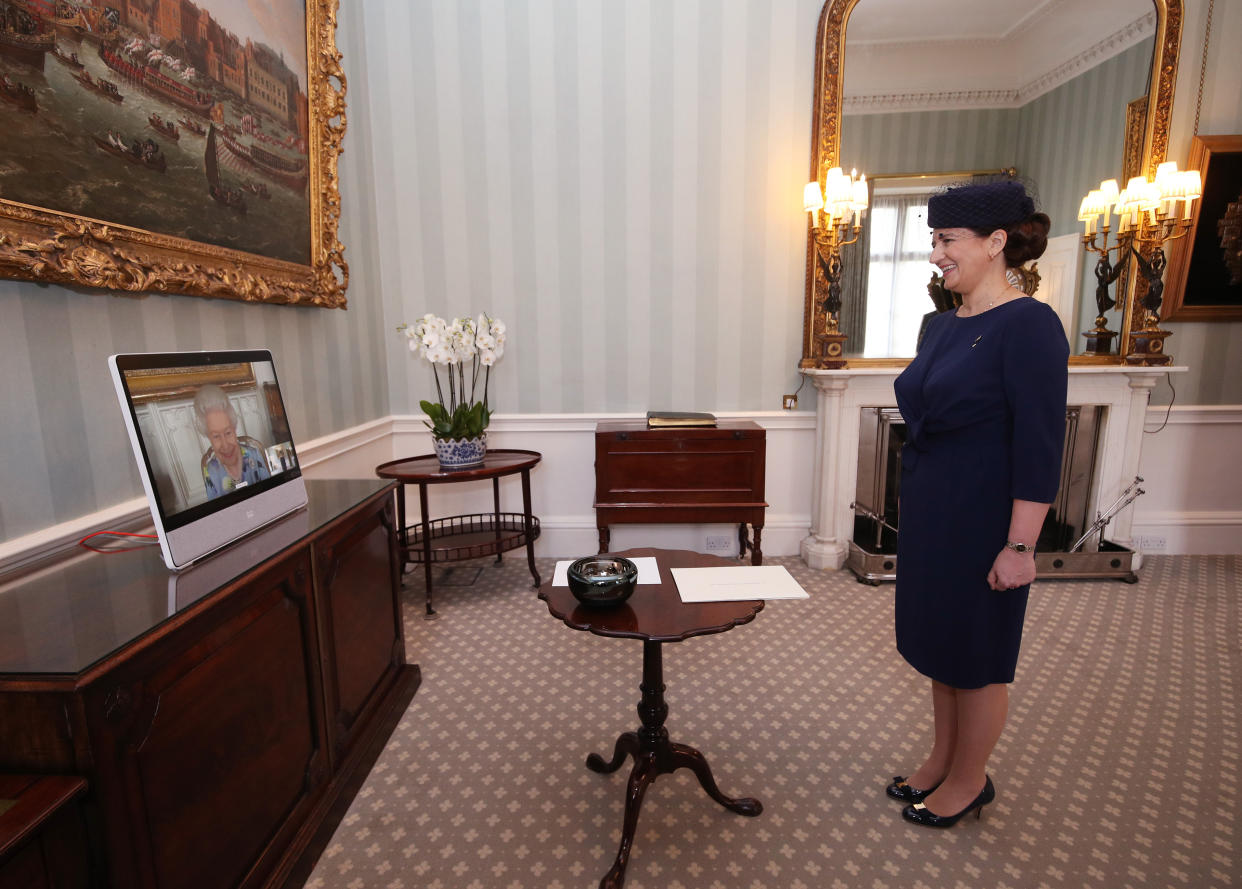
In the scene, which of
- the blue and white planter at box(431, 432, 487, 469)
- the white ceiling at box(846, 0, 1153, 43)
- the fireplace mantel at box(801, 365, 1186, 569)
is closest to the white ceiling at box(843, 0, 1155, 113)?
the white ceiling at box(846, 0, 1153, 43)

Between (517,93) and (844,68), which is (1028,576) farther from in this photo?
(517,93)

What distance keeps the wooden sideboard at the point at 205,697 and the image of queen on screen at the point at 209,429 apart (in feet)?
0.57

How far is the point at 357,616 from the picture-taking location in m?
2.04

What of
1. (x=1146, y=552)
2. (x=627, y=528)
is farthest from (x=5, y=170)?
(x=1146, y=552)

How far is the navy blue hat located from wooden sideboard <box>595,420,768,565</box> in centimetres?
191

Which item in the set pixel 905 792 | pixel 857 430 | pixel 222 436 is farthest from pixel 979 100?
pixel 222 436

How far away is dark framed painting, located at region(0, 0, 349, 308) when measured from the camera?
1460 mm

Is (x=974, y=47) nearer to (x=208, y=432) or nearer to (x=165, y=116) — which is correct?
(x=165, y=116)

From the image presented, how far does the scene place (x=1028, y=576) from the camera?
5.10 ft

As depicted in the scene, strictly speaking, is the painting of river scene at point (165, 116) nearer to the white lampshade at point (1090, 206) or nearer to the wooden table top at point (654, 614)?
the wooden table top at point (654, 614)

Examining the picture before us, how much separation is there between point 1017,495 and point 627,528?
265 centimetres

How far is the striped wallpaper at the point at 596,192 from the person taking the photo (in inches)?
138

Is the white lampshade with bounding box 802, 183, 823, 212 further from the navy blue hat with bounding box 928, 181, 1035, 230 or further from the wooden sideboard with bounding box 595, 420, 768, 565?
the navy blue hat with bounding box 928, 181, 1035, 230

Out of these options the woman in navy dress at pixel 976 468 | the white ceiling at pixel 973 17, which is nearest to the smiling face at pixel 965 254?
the woman in navy dress at pixel 976 468
